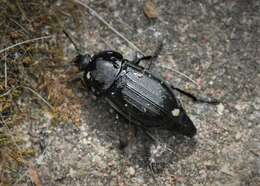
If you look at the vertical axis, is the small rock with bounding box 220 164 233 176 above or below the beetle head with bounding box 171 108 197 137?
below

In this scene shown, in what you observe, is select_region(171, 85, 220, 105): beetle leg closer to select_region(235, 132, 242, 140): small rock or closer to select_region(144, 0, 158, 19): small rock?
select_region(235, 132, 242, 140): small rock

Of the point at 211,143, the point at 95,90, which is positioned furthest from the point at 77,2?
the point at 211,143

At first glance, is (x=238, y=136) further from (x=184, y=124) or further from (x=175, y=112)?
(x=175, y=112)

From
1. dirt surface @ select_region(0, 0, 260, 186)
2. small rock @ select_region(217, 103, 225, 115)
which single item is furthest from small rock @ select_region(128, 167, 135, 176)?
small rock @ select_region(217, 103, 225, 115)

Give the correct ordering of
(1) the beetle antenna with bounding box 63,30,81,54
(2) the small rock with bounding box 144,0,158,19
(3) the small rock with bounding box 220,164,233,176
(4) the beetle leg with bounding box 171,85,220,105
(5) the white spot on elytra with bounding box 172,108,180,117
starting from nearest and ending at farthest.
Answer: (5) the white spot on elytra with bounding box 172,108,180,117 < (3) the small rock with bounding box 220,164,233,176 < (4) the beetle leg with bounding box 171,85,220,105 < (1) the beetle antenna with bounding box 63,30,81,54 < (2) the small rock with bounding box 144,0,158,19

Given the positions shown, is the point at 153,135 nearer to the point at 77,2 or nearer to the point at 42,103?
the point at 42,103

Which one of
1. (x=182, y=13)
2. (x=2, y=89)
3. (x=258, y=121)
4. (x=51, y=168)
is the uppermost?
(x=182, y=13)

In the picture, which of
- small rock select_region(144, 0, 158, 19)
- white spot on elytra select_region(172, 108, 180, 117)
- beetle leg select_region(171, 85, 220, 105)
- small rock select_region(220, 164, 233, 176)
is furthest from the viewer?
small rock select_region(144, 0, 158, 19)
